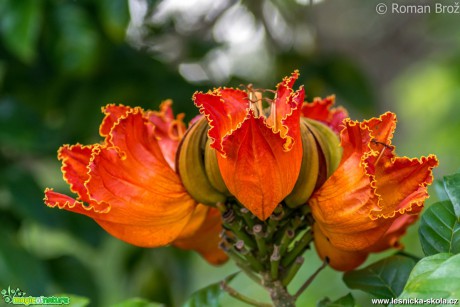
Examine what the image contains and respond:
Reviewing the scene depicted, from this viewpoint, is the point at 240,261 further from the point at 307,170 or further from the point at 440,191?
the point at 440,191

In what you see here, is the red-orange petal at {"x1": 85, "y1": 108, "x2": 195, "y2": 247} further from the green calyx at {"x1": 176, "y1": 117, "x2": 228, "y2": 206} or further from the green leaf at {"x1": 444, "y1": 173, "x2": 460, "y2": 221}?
the green leaf at {"x1": 444, "y1": 173, "x2": 460, "y2": 221}

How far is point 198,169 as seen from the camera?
83 cm

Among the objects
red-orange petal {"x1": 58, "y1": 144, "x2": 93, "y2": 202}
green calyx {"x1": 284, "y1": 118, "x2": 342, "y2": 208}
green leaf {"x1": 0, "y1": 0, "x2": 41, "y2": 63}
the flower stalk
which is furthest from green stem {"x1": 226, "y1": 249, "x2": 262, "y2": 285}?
green leaf {"x1": 0, "y1": 0, "x2": 41, "y2": 63}

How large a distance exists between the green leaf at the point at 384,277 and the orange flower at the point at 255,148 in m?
0.21

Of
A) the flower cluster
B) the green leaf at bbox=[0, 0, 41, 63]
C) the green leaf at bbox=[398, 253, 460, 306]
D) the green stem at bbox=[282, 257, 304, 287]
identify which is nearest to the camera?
the green leaf at bbox=[398, 253, 460, 306]

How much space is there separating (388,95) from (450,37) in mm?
561

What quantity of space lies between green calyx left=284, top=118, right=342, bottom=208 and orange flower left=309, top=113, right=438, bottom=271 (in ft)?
0.05

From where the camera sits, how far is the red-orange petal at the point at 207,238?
0.92 m

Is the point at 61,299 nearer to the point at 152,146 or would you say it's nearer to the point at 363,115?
the point at 152,146

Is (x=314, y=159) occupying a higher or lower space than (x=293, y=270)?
higher

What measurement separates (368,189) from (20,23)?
1.06 meters

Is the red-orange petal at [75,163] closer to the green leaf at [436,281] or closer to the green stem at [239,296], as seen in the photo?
the green stem at [239,296]

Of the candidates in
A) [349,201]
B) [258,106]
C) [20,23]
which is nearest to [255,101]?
[258,106]

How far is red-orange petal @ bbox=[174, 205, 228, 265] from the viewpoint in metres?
0.92
